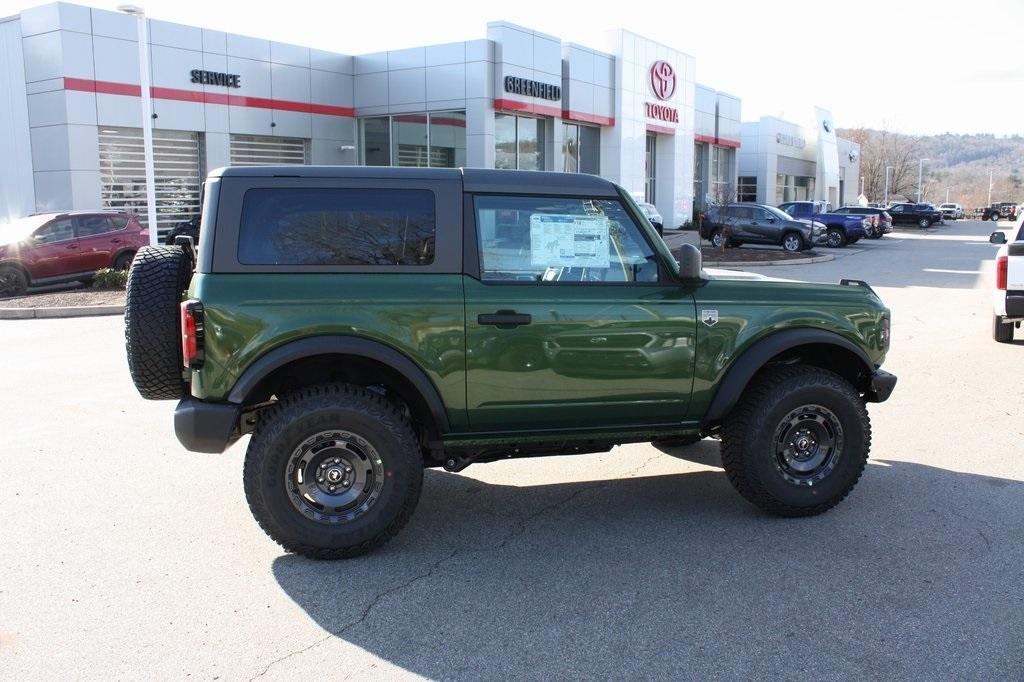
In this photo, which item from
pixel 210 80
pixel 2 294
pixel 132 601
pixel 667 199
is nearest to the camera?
pixel 132 601

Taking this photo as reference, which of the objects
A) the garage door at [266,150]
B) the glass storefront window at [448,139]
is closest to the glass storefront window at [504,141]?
the glass storefront window at [448,139]

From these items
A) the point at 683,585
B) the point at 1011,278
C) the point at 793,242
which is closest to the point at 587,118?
the point at 793,242

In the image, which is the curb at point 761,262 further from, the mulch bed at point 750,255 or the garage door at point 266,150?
the garage door at point 266,150

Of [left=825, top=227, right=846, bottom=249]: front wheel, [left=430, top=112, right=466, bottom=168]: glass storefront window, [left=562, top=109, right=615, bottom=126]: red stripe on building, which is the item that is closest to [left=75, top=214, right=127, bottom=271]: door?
[left=430, top=112, right=466, bottom=168]: glass storefront window

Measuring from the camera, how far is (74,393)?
849cm

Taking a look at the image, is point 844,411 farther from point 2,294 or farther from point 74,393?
point 2,294

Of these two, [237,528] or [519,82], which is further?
[519,82]

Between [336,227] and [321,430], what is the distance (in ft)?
3.45

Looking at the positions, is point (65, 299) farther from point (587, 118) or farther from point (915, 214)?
point (915, 214)

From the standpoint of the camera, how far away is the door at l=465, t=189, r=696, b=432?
466 cm

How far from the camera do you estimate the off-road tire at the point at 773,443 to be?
5.00 meters

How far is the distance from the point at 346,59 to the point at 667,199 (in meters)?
16.9

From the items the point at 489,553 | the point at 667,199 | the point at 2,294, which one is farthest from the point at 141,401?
the point at 667,199

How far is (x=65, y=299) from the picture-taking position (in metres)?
15.8
